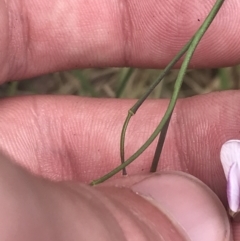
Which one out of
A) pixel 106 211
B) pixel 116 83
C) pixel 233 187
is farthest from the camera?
pixel 116 83

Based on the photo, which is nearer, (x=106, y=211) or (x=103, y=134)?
(x=106, y=211)

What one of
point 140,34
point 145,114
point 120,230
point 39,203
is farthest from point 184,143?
point 39,203

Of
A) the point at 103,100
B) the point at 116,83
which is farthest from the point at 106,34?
the point at 116,83

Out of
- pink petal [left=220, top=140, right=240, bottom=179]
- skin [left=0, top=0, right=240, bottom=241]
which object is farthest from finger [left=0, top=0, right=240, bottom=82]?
pink petal [left=220, top=140, right=240, bottom=179]

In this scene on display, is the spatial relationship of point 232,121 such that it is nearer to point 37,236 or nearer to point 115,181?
point 115,181

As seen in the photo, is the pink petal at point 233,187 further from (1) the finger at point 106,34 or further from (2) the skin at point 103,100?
(1) the finger at point 106,34

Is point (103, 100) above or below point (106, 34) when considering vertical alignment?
below

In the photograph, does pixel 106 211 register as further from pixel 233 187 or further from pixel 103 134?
pixel 103 134
